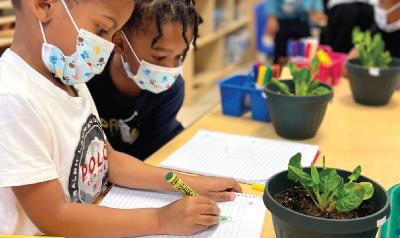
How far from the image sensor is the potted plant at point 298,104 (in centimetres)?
107

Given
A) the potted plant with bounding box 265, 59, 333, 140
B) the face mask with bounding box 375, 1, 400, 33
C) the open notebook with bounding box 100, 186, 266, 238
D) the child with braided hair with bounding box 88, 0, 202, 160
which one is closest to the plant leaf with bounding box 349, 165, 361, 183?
the open notebook with bounding box 100, 186, 266, 238

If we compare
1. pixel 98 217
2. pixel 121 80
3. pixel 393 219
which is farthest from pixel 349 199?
pixel 121 80

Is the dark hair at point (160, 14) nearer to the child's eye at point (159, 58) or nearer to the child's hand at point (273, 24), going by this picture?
the child's eye at point (159, 58)

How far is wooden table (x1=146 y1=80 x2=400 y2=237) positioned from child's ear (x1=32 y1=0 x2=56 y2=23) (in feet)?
1.26

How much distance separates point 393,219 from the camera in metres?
0.74

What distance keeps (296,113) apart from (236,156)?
187 mm

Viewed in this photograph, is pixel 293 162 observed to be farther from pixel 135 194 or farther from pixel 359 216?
pixel 135 194

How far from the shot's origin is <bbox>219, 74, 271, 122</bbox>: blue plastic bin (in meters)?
1.25

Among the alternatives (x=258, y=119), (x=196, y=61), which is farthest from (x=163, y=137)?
(x=196, y=61)

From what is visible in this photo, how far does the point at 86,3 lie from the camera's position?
74 centimetres

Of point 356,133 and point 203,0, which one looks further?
point 203,0

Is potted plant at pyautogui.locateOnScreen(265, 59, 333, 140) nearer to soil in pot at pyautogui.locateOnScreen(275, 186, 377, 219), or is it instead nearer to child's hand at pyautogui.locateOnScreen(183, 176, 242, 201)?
child's hand at pyautogui.locateOnScreen(183, 176, 242, 201)

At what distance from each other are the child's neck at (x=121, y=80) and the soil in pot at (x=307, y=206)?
0.59m

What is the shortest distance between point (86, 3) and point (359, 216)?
51 cm
